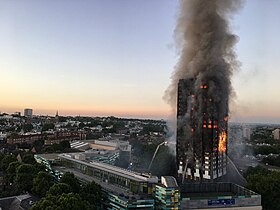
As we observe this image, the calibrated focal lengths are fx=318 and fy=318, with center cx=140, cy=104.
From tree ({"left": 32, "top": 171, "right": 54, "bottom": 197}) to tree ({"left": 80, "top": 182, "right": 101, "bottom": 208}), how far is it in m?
4.41

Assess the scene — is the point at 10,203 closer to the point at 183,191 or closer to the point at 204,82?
the point at 183,191

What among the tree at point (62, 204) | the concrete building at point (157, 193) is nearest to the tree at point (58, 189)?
the tree at point (62, 204)

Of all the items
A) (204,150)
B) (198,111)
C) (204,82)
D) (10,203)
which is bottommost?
(10,203)

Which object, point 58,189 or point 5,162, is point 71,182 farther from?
point 5,162

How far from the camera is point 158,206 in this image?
20.5m

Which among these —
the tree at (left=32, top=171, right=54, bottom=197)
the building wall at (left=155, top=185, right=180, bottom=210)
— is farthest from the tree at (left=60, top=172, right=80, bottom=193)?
the building wall at (left=155, top=185, right=180, bottom=210)

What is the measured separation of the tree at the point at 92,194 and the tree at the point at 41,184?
441 cm

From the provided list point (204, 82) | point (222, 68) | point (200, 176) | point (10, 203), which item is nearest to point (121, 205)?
point (10, 203)

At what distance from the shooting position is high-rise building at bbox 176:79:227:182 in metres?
32.6

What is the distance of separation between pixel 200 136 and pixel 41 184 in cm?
1649

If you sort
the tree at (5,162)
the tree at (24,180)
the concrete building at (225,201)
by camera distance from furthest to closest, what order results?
the tree at (5,162) < the tree at (24,180) < the concrete building at (225,201)

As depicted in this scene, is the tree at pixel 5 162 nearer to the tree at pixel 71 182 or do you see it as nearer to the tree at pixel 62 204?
the tree at pixel 71 182

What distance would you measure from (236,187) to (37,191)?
52.0 ft

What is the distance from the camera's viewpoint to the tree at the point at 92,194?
2159 centimetres
